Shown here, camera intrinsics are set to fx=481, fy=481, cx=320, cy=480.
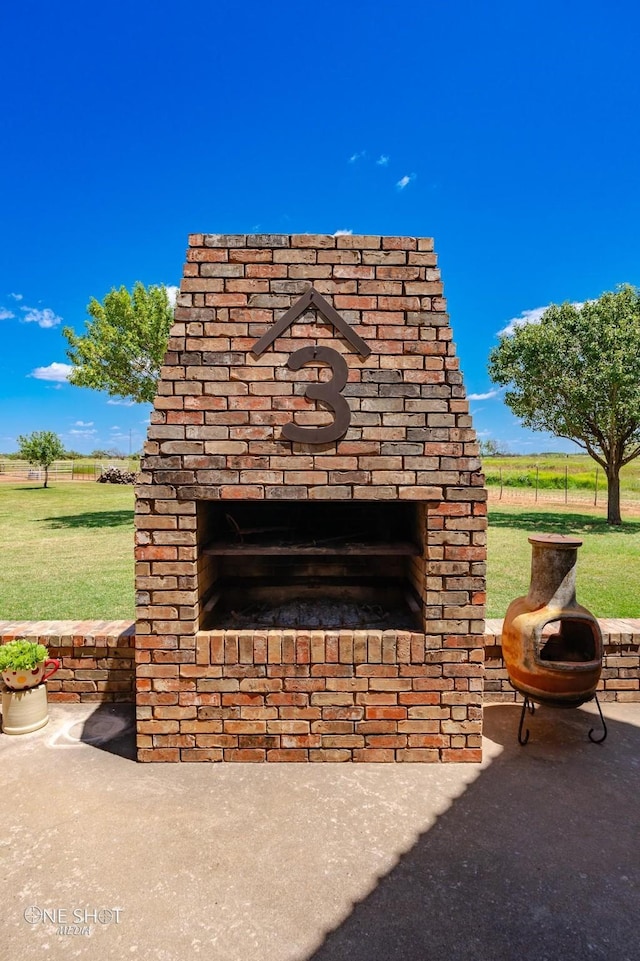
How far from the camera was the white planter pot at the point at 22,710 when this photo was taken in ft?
10.6

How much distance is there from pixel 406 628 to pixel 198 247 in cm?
273

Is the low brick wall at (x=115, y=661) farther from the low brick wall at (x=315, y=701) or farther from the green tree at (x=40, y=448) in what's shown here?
the green tree at (x=40, y=448)

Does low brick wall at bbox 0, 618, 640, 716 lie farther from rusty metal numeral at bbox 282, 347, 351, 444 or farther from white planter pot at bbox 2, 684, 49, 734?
rusty metal numeral at bbox 282, 347, 351, 444

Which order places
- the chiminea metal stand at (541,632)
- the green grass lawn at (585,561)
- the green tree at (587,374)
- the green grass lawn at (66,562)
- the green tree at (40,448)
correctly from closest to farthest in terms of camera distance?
Result: the chiminea metal stand at (541,632) < the green grass lawn at (66,562) < the green grass lawn at (585,561) < the green tree at (587,374) < the green tree at (40,448)

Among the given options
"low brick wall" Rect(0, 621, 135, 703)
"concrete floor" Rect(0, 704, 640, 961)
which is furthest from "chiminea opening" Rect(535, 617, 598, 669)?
"low brick wall" Rect(0, 621, 135, 703)

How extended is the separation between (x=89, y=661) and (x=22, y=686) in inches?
18.9

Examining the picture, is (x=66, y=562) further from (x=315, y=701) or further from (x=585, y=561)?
(x=585, y=561)

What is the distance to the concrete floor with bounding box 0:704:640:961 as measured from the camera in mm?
1844

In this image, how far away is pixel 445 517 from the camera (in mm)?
2924

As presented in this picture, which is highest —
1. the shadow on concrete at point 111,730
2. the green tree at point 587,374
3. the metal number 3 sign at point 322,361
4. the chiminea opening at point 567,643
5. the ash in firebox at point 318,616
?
the green tree at point 587,374

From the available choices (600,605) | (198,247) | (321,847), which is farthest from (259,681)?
(600,605)

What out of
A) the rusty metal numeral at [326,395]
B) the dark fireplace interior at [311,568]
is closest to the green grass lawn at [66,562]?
the dark fireplace interior at [311,568]

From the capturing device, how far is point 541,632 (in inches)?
126

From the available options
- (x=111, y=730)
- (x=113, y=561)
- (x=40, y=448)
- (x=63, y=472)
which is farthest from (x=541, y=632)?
(x=63, y=472)
